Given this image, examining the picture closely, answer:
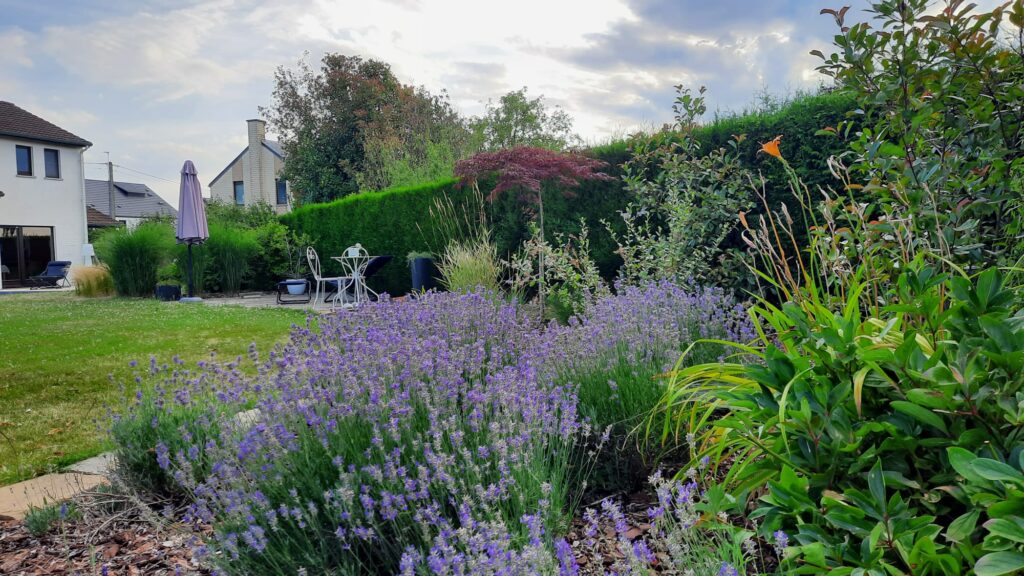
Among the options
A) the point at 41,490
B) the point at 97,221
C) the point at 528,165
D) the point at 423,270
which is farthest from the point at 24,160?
the point at 41,490

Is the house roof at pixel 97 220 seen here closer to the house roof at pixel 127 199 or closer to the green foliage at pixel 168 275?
the house roof at pixel 127 199

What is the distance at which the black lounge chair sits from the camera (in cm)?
1973

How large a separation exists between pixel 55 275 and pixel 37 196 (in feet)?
13.7

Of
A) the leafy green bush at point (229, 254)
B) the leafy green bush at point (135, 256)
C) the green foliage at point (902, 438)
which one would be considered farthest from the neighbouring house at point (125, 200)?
the green foliage at point (902, 438)

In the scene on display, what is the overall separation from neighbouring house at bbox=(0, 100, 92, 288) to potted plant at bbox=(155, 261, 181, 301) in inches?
437

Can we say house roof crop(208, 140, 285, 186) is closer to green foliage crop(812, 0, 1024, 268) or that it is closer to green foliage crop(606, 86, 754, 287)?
green foliage crop(606, 86, 754, 287)

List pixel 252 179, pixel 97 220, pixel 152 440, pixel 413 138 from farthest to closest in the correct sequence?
pixel 252 179
pixel 97 220
pixel 413 138
pixel 152 440

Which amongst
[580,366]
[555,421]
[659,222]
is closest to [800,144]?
[659,222]

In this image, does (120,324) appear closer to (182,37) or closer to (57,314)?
(57,314)

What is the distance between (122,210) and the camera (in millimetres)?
40250

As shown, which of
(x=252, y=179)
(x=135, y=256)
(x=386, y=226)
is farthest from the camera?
(x=252, y=179)

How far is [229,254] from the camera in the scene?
14.6m

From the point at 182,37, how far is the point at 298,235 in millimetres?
9530

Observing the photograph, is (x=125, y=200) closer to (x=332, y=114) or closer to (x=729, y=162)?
(x=332, y=114)
